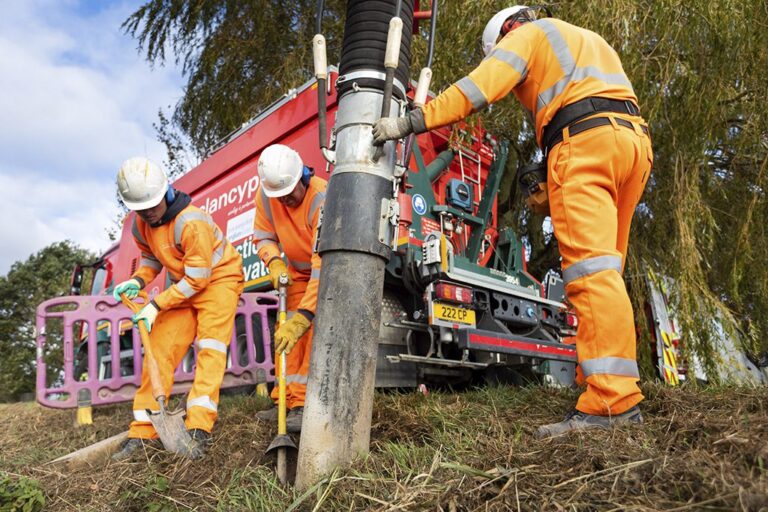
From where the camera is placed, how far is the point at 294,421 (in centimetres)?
291

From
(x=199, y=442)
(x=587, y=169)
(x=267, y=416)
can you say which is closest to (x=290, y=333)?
(x=199, y=442)

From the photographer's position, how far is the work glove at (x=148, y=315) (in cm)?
313

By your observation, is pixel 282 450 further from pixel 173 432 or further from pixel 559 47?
pixel 559 47

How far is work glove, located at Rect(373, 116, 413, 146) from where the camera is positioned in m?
2.24

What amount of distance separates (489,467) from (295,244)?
217cm

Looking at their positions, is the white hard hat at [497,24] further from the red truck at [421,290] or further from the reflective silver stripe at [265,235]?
the reflective silver stripe at [265,235]

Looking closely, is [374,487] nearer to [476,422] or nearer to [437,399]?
[476,422]

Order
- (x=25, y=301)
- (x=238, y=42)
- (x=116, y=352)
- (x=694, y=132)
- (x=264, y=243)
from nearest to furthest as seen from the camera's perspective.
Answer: (x=264, y=243) < (x=694, y=132) < (x=116, y=352) < (x=238, y=42) < (x=25, y=301)

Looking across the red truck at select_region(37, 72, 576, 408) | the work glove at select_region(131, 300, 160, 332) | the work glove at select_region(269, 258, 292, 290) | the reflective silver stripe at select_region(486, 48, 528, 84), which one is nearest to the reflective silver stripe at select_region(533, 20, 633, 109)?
the reflective silver stripe at select_region(486, 48, 528, 84)

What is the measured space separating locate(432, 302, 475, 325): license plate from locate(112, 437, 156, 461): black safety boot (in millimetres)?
1704

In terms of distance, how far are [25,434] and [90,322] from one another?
98 centimetres

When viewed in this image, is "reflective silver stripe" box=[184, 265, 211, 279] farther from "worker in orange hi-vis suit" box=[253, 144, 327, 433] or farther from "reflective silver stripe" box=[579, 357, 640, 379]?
"reflective silver stripe" box=[579, 357, 640, 379]

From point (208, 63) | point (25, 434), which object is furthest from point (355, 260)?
point (208, 63)

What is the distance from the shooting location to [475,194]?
473 cm
